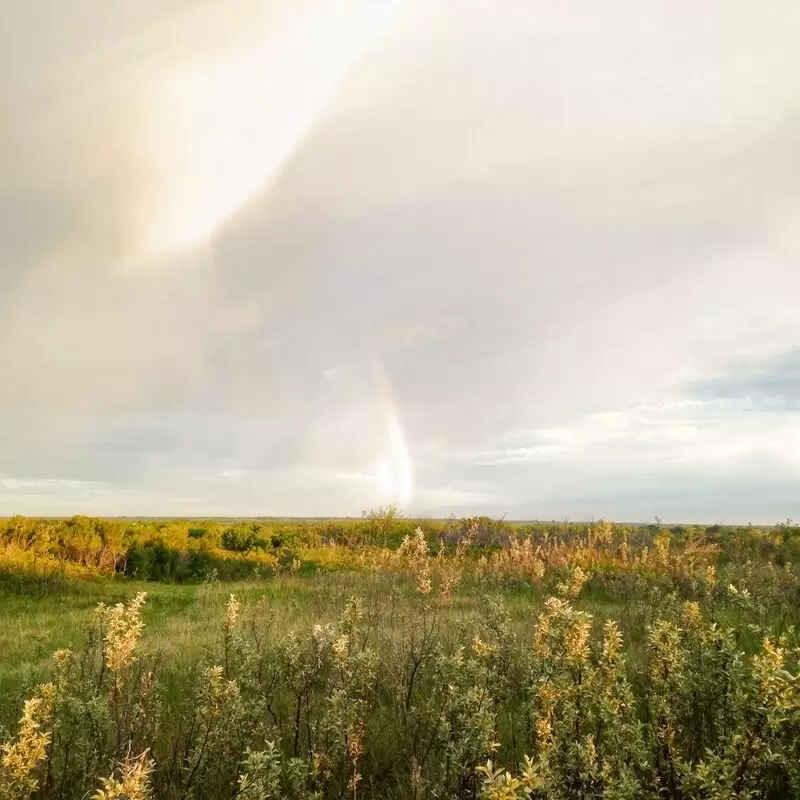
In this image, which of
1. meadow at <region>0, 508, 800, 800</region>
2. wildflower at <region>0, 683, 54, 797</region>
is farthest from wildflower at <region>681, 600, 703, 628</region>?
wildflower at <region>0, 683, 54, 797</region>

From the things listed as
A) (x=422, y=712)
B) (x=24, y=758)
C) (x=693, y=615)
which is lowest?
(x=422, y=712)

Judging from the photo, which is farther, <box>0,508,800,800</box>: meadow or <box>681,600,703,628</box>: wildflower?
<box>681,600,703,628</box>: wildflower

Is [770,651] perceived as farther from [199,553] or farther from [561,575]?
[199,553]

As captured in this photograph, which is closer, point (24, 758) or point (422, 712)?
point (24, 758)

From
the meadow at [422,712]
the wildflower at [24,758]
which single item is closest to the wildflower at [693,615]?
the meadow at [422,712]

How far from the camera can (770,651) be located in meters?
2.48

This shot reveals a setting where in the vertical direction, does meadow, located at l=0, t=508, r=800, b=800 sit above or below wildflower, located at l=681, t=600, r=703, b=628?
below

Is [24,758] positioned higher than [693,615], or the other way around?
[693,615]

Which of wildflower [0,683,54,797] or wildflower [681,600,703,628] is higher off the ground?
wildflower [681,600,703,628]

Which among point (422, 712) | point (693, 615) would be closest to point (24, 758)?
point (422, 712)

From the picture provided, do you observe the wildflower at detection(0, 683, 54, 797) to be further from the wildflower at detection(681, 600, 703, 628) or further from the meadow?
the wildflower at detection(681, 600, 703, 628)

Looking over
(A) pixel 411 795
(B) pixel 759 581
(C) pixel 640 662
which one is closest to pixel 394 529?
(B) pixel 759 581

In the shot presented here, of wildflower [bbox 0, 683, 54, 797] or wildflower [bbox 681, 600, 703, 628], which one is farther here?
wildflower [bbox 681, 600, 703, 628]

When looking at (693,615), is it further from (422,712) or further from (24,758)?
(24,758)
